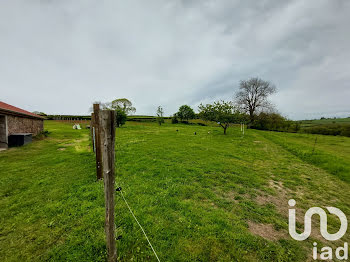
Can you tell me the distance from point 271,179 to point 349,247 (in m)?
3.62

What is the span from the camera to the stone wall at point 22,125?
13888 mm

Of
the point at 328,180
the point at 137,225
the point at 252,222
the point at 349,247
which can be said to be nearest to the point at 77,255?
the point at 137,225

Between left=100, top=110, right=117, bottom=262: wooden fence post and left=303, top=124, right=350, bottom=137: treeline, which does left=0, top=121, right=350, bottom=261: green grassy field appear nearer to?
left=100, top=110, right=117, bottom=262: wooden fence post

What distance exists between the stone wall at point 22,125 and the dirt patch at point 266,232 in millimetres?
22001

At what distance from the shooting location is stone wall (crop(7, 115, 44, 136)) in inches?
547

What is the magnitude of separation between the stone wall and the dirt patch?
2200 cm

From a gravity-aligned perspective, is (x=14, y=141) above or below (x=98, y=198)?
above

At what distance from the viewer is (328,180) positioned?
23.8 feet

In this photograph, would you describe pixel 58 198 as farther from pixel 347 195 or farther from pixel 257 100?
pixel 257 100

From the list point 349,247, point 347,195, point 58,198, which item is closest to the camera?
point 349,247

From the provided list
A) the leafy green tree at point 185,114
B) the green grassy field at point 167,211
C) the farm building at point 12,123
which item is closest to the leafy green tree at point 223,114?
the green grassy field at point 167,211

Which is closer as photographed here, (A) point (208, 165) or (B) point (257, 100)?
(A) point (208, 165)

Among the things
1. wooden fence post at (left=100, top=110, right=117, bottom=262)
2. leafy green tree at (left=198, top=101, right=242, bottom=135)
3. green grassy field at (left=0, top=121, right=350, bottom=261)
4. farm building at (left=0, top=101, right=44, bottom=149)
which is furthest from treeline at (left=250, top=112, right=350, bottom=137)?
farm building at (left=0, top=101, right=44, bottom=149)

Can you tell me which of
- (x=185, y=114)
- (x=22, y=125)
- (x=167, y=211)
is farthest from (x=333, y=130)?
(x=22, y=125)
